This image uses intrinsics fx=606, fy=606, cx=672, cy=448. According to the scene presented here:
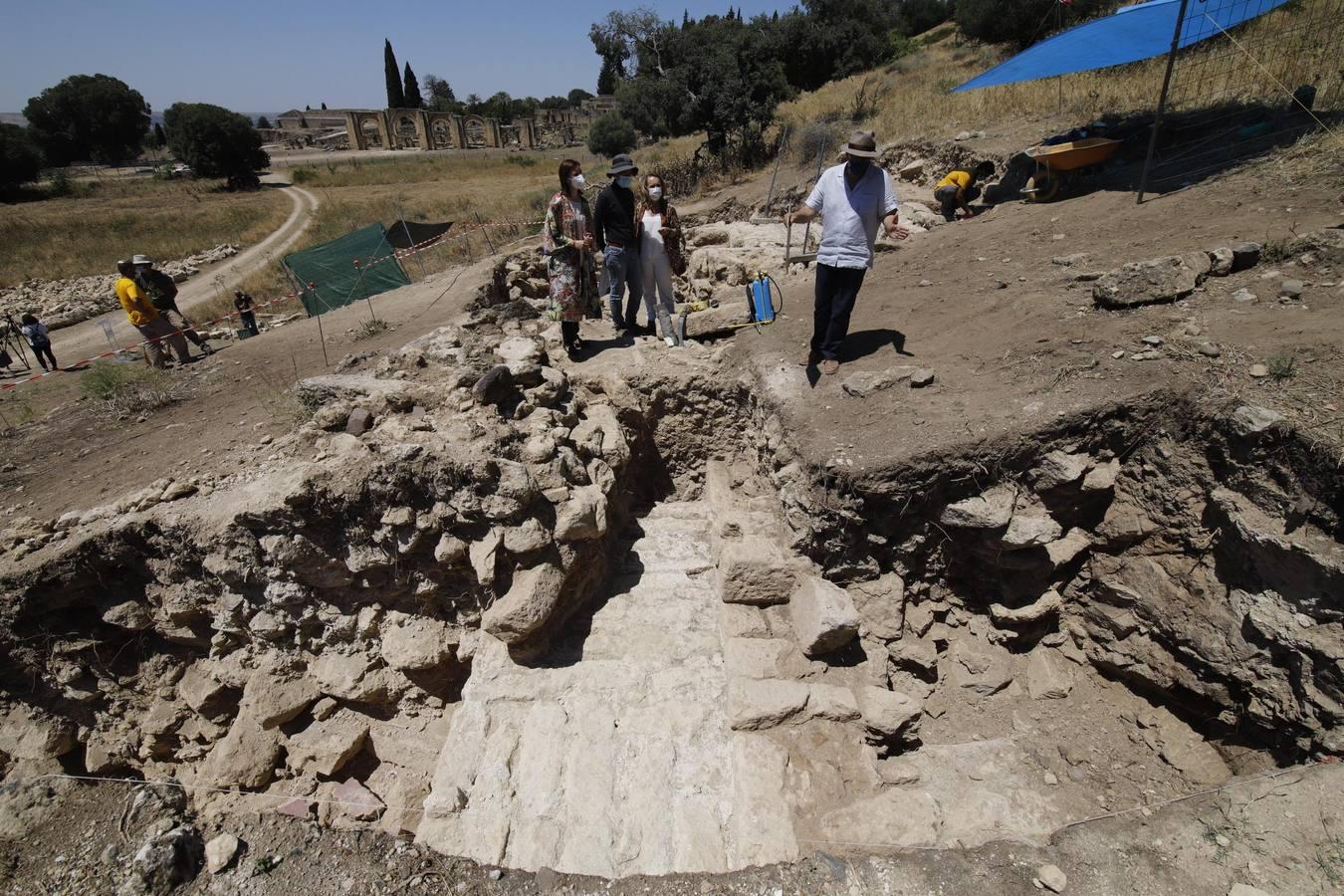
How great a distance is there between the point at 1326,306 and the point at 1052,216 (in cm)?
359

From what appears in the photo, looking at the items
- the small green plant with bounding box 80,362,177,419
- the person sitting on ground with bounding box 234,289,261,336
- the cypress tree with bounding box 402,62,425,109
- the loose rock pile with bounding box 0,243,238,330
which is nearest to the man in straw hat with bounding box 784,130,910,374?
the small green plant with bounding box 80,362,177,419

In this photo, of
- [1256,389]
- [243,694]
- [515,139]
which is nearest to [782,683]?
[1256,389]

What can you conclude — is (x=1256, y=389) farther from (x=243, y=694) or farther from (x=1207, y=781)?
(x=243, y=694)

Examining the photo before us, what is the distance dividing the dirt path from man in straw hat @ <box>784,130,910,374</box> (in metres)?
14.0

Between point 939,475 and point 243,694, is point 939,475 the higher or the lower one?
the higher one

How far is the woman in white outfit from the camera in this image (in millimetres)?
5980

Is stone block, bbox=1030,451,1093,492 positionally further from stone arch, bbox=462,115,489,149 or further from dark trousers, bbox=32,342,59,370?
stone arch, bbox=462,115,489,149

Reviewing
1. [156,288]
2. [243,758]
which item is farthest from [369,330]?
[243,758]

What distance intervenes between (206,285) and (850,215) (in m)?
21.8

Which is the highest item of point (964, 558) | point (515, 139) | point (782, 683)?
point (515, 139)

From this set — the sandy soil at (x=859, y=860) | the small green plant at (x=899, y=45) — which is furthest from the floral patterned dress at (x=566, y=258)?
the small green plant at (x=899, y=45)

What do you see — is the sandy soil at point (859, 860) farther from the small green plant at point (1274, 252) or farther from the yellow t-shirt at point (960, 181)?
the yellow t-shirt at point (960, 181)

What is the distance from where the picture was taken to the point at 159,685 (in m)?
4.41

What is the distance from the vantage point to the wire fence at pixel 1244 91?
700cm
